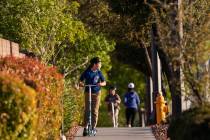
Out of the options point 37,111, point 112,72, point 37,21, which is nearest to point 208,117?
point 37,111

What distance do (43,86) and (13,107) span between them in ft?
6.65

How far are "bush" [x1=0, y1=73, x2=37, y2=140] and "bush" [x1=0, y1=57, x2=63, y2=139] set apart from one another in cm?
97

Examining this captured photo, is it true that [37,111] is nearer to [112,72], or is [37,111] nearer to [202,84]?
[202,84]

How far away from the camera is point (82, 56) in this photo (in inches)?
1372

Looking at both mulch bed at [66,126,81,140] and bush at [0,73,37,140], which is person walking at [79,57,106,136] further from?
bush at [0,73,37,140]

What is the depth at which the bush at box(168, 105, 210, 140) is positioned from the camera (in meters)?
9.97

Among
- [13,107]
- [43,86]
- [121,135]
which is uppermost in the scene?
[43,86]

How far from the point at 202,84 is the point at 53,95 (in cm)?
282

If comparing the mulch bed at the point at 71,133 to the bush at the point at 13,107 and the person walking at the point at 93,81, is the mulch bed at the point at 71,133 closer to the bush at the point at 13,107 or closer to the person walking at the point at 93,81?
the person walking at the point at 93,81

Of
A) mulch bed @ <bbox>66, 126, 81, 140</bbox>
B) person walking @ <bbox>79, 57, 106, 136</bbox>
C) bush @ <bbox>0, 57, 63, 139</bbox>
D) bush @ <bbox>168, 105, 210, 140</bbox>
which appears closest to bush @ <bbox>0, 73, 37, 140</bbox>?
bush @ <bbox>0, 57, 63, 139</bbox>

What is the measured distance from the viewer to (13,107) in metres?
9.57

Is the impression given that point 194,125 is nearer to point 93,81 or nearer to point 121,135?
point 93,81

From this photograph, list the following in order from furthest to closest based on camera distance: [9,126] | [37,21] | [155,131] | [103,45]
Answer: [103,45] < [37,21] < [155,131] < [9,126]

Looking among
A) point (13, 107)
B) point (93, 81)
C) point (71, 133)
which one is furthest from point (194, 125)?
point (71, 133)
